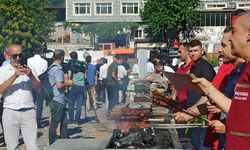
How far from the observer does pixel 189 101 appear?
733cm

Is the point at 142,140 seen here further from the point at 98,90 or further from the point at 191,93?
the point at 98,90

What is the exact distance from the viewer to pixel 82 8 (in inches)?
3093

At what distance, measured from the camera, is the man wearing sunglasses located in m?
7.04

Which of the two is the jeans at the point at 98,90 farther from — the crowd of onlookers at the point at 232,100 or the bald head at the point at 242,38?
the bald head at the point at 242,38

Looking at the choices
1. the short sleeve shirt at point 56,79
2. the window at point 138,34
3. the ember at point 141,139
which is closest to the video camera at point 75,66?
the short sleeve shirt at point 56,79

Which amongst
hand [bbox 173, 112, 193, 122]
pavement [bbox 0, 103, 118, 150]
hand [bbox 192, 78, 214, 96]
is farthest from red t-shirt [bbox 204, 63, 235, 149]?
pavement [bbox 0, 103, 118, 150]

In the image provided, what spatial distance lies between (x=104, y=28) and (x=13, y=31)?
75.2 feet

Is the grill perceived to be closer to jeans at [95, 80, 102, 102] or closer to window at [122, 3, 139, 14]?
jeans at [95, 80, 102, 102]

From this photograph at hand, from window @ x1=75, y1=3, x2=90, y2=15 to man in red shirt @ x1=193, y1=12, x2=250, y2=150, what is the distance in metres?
75.4

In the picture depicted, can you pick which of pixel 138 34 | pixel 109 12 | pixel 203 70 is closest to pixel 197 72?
pixel 203 70

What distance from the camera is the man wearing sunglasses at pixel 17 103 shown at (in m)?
7.04

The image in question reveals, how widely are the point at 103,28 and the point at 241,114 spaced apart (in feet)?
231

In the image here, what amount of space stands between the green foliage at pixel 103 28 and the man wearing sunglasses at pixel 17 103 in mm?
64130

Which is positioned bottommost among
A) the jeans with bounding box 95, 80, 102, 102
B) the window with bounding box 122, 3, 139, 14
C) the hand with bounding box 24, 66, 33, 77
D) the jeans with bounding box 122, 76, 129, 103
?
the jeans with bounding box 95, 80, 102, 102
